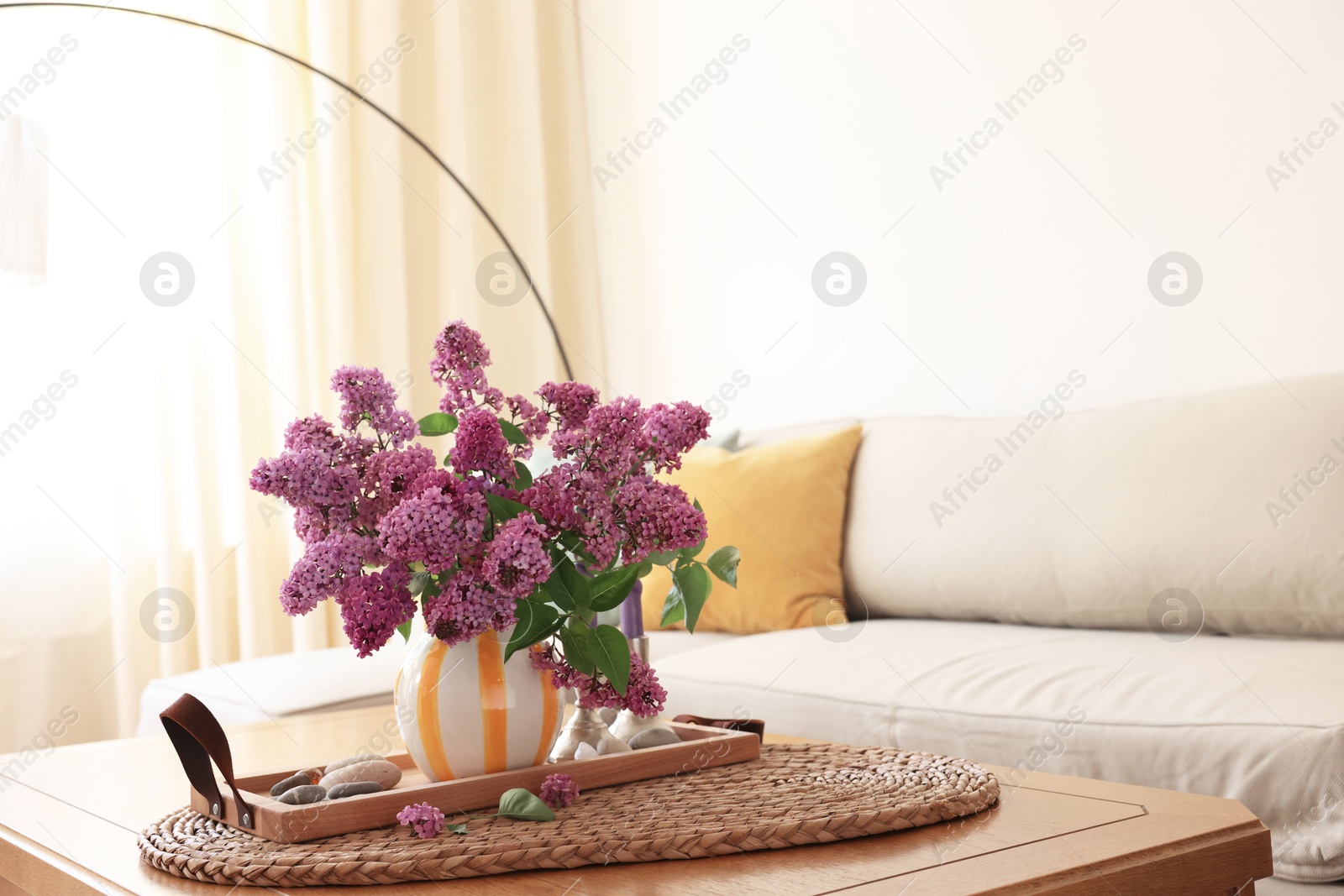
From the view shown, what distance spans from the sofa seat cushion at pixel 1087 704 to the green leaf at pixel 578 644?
1.35 feet

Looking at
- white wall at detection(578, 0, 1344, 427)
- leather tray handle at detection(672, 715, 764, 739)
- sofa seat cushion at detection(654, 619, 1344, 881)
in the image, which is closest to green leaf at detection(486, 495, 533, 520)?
leather tray handle at detection(672, 715, 764, 739)

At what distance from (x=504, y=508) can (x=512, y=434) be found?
8 centimetres

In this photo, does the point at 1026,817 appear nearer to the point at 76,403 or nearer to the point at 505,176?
the point at 76,403

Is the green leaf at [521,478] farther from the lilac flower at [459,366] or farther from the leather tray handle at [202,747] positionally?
the leather tray handle at [202,747]

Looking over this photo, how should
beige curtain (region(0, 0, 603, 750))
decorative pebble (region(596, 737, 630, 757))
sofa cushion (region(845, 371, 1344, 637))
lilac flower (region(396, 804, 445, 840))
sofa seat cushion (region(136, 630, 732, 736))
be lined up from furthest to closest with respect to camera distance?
1. beige curtain (region(0, 0, 603, 750))
2. sofa seat cushion (region(136, 630, 732, 736))
3. sofa cushion (region(845, 371, 1344, 637))
4. decorative pebble (region(596, 737, 630, 757))
5. lilac flower (region(396, 804, 445, 840))

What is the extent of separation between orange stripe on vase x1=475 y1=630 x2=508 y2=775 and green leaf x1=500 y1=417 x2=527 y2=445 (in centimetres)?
17

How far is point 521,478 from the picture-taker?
1.00 m

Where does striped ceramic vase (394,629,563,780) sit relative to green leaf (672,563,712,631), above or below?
below

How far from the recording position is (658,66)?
134 inches

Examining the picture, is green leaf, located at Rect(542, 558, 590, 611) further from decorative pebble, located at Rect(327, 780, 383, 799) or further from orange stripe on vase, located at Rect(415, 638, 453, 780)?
decorative pebble, located at Rect(327, 780, 383, 799)

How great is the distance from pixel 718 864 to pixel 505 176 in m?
3.08

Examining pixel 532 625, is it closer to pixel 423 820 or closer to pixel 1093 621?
pixel 423 820

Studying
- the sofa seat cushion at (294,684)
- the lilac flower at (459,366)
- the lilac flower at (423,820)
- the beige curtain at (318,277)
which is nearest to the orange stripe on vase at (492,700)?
the lilac flower at (423,820)

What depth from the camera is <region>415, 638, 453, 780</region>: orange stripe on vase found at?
99 cm
